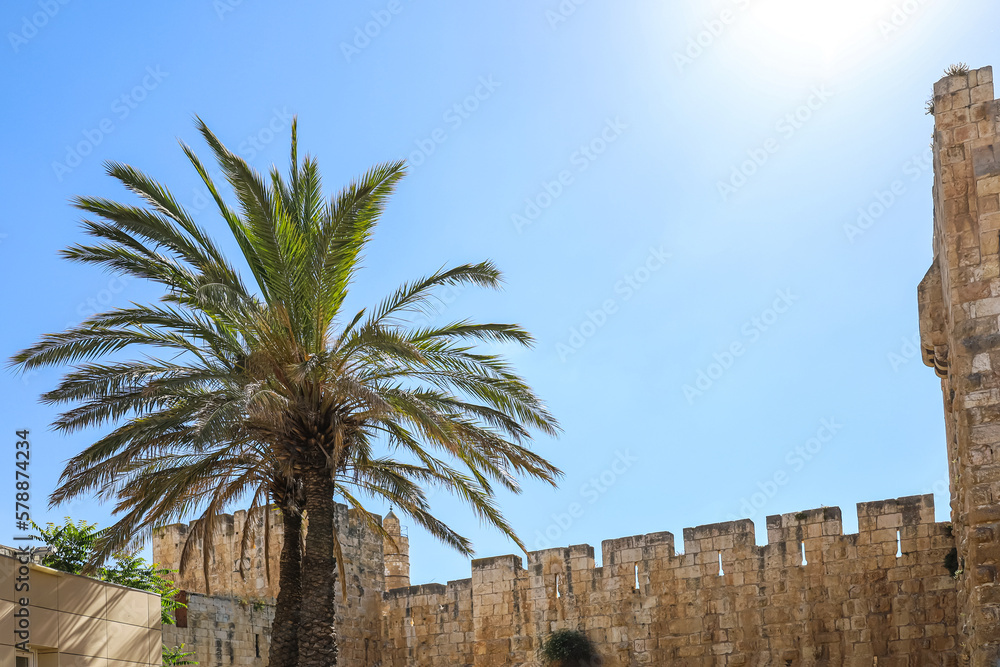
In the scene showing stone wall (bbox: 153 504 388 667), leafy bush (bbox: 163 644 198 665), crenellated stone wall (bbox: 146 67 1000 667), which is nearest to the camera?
crenellated stone wall (bbox: 146 67 1000 667)

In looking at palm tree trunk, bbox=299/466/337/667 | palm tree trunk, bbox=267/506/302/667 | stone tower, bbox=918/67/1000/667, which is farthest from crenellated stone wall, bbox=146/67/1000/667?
palm tree trunk, bbox=299/466/337/667

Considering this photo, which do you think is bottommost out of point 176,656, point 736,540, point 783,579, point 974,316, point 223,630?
point 176,656

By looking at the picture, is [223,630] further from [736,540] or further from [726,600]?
[736,540]

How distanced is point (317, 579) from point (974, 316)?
6.77m

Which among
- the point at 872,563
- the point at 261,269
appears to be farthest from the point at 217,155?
the point at 872,563

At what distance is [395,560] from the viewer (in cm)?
2153

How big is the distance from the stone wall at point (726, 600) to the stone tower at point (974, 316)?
13.1 feet

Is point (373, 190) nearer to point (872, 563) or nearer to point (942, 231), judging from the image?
point (942, 231)

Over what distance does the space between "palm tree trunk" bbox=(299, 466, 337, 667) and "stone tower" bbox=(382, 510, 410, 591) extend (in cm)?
945

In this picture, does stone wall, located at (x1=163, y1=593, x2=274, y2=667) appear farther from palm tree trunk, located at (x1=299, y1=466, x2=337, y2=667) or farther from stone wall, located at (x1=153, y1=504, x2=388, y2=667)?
palm tree trunk, located at (x1=299, y1=466, x2=337, y2=667)

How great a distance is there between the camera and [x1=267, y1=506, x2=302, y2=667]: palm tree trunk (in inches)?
471

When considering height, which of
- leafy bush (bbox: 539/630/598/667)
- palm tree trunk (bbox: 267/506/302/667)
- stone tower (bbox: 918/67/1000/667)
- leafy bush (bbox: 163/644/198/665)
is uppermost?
stone tower (bbox: 918/67/1000/667)

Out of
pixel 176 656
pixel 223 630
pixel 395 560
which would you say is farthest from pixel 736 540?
pixel 176 656

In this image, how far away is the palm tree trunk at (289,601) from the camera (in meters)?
12.0
